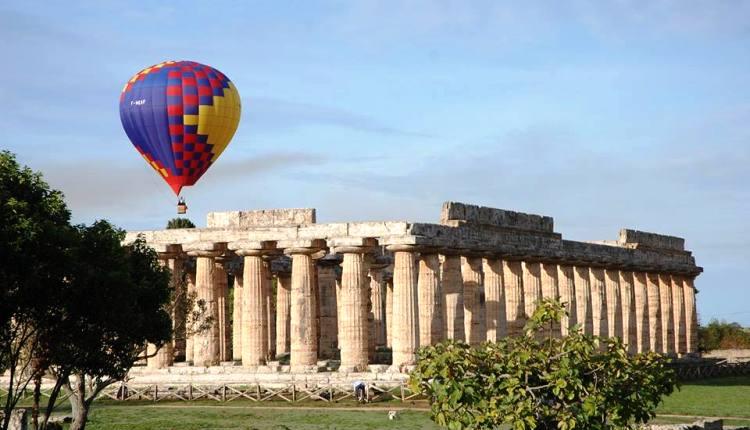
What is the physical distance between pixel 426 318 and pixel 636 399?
1524 inches

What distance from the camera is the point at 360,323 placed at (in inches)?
3027

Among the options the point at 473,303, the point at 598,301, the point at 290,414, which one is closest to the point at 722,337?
the point at 598,301

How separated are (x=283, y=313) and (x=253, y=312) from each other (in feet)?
34.7

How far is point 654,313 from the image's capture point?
352ft

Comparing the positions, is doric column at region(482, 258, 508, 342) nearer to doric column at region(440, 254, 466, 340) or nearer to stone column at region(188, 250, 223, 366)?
doric column at region(440, 254, 466, 340)

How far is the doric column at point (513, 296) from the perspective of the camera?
86.1 meters

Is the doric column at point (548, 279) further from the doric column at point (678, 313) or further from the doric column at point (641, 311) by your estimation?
the doric column at point (678, 313)

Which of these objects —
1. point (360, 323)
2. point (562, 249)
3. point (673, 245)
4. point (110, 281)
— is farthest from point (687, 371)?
point (110, 281)

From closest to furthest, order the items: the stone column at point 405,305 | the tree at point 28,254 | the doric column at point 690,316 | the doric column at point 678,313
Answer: the tree at point 28,254
the stone column at point 405,305
the doric column at point 678,313
the doric column at point 690,316

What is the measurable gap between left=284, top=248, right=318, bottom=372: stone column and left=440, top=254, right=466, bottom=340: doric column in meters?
7.36

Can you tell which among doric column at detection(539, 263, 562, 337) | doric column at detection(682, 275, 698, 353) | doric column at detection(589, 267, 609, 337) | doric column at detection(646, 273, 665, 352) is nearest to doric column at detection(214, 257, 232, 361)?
doric column at detection(539, 263, 562, 337)

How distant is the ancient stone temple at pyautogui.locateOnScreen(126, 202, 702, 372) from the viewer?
76500 mm

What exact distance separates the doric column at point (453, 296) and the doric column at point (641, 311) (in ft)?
88.6

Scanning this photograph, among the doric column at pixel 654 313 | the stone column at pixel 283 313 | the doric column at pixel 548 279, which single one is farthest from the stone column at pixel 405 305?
the doric column at pixel 654 313
